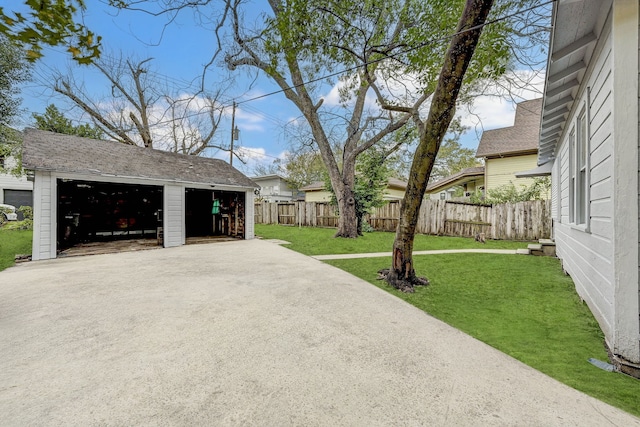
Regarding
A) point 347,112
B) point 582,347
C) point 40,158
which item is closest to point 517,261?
point 582,347

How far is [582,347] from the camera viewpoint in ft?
8.36

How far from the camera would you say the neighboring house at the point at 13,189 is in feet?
55.5

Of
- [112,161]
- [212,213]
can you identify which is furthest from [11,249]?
[212,213]

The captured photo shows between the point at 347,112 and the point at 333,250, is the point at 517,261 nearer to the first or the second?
the point at 333,250

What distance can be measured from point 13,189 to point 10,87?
13.3m

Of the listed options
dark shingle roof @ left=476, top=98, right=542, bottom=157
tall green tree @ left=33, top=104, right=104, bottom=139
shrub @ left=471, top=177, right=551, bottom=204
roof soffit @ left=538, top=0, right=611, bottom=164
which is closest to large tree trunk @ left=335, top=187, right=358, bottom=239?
shrub @ left=471, top=177, right=551, bottom=204

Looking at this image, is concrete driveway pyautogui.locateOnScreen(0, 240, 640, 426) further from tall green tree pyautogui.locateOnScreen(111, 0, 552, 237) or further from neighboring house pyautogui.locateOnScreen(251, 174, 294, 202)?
neighboring house pyautogui.locateOnScreen(251, 174, 294, 202)

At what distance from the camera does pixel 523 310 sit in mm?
3520

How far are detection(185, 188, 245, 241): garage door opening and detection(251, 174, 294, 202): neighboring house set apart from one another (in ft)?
48.5

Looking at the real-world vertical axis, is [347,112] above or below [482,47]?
above

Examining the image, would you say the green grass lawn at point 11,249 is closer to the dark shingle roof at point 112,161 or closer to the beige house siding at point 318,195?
the dark shingle roof at point 112,161

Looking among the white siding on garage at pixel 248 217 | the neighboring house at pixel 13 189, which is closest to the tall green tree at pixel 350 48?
the white siding on garage at pixel 248 217

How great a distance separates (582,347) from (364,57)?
6591mm

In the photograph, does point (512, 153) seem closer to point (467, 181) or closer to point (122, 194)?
point (467, 181)
